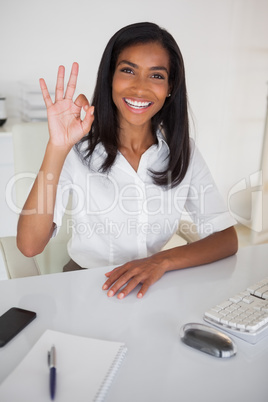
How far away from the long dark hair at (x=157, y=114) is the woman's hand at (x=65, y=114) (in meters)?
0.23

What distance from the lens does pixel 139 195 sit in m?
1.48

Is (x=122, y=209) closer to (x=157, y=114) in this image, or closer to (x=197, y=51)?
(x=157, y=114)

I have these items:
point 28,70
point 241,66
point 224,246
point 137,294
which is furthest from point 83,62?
point 137,294

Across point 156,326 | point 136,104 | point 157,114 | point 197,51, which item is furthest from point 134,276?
point 197,51

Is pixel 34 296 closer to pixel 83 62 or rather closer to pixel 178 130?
pixel 178 130

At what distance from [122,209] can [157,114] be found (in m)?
0.40

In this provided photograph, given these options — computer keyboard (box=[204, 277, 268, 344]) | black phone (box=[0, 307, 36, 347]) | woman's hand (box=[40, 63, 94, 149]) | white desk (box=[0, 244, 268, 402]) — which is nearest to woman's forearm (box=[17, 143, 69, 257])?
woman's hand (box=[40, 63, 94, 149])

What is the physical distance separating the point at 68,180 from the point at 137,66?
1.43 ft

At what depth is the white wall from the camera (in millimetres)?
2430

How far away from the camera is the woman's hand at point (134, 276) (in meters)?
1.04

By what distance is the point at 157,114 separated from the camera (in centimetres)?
160

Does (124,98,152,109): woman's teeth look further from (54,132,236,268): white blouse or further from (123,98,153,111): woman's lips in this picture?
(54,132,236,268): white blouse

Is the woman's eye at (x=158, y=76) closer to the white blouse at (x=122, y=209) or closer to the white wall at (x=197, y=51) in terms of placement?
the white blouse at (x=122, y=209)

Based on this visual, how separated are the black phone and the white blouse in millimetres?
549
